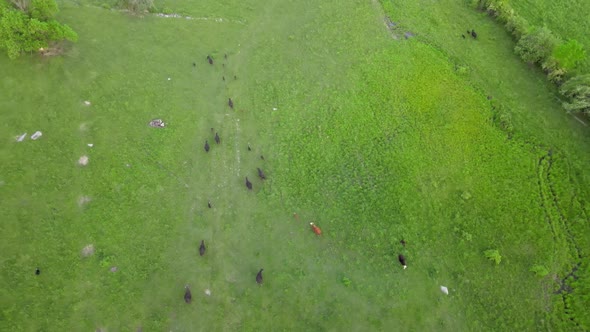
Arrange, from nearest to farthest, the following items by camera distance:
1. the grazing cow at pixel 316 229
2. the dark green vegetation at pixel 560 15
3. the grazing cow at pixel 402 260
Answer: the grazing cow at pixel 402 260
the grazing cow at pixel 316 229
the dark green vegetation at pixel 560 15

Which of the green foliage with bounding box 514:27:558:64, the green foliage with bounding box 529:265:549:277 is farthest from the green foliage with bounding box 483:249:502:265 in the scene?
the green foliage with bounding box 514:27:558:64

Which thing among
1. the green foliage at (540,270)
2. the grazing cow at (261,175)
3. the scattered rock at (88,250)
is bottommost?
the scattered rock at (88,250)

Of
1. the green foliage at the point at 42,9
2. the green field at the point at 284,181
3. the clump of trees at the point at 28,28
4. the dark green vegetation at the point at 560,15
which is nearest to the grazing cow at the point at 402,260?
A: the green field at the point at 284,181

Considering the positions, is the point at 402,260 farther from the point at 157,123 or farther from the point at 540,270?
the point at 157,123

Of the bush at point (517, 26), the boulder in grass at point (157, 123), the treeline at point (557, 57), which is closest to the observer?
the boulder in grass at point (157, 123)

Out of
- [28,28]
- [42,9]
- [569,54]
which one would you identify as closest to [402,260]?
[569,54]

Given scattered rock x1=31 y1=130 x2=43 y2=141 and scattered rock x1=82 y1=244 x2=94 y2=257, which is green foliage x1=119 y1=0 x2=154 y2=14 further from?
scattered rock x1=82 y1=244 x2=94 y2=257

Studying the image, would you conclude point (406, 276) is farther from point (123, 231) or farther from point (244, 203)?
point (123, 231)

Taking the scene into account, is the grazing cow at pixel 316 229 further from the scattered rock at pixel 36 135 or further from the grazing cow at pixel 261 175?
the scattered rock at pixel 36 135
